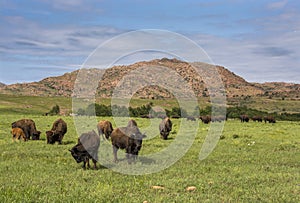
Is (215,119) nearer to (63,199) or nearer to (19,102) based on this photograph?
(63,199)

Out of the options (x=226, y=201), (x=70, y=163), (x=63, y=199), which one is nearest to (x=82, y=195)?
(x=63, y=199)

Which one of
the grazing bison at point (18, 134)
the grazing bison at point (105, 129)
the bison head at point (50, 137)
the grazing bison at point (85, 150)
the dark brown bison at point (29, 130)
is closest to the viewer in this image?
the grazing bison at point (85, 150)

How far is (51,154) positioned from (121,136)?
13.1ft

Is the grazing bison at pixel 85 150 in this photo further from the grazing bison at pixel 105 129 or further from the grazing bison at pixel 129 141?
the grazing bison at pixel 105 129

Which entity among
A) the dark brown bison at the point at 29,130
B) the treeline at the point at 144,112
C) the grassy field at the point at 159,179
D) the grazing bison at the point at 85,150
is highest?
the treeline at the point at 144,112

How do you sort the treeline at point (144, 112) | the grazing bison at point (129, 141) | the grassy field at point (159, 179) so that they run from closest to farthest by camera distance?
the grassy field at point (159, 179)
the grazing bison at point (129, 141)
the treeline at point (144, 112)

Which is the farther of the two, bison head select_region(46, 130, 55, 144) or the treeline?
the treeline

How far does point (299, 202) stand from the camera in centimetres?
1095

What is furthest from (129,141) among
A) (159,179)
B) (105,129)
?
(105,129)

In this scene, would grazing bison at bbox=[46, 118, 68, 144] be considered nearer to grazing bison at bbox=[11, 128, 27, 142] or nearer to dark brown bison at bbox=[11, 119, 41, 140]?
grazing bison at bbox=[11, 128, 27, 142]

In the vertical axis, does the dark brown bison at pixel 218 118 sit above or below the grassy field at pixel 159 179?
above

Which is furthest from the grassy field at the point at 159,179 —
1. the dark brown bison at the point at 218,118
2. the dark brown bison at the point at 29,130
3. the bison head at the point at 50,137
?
the dark brown bison at the point at 218,118

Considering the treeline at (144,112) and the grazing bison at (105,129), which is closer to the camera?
the grazing bison at (105,129)

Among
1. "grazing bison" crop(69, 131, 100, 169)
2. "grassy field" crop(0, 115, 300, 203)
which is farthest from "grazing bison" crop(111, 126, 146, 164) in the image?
"grazing bison" crop(69, 131, 100, 169)
